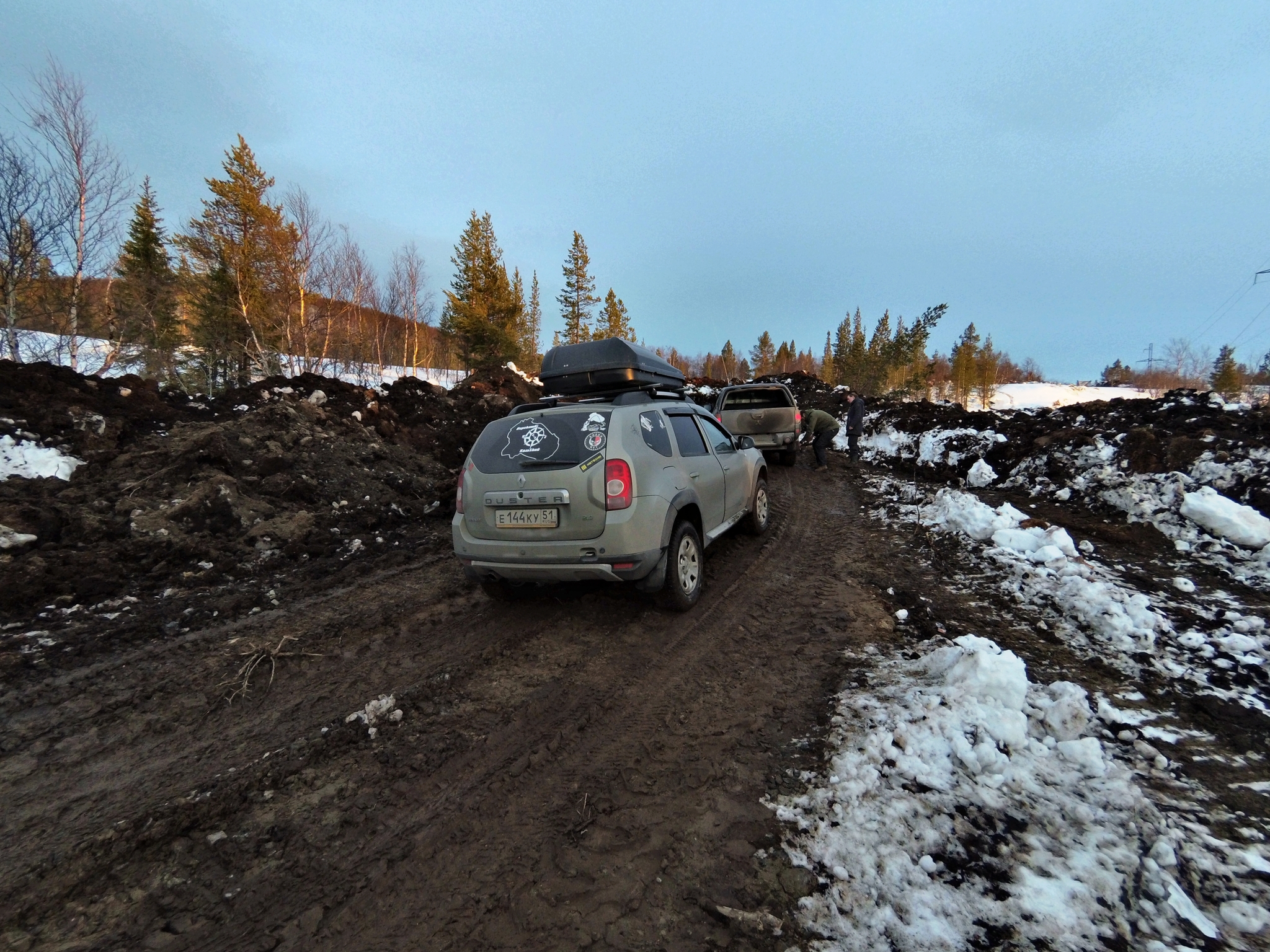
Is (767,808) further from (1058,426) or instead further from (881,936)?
(1058,426)

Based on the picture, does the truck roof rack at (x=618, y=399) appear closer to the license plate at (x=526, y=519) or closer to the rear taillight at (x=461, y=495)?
the rear taillight at (x=461, y=495)

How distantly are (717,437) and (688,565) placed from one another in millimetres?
2106

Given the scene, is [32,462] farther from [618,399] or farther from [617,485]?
[617,485]

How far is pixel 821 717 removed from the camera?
9.95 ft

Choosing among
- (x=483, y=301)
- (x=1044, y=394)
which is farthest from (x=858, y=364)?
(x=1044, y=394)

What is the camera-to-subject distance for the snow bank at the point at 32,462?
6.79m

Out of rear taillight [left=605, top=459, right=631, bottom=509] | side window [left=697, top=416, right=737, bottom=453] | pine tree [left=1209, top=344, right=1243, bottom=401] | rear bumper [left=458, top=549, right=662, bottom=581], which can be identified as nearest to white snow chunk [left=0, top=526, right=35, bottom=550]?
rear bumper [left=458, top=549, right=662, bottom=581]

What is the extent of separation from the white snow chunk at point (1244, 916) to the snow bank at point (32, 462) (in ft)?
36.9

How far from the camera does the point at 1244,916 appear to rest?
5.68ft

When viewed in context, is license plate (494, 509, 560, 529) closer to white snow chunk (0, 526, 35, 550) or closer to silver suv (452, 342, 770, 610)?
silver suv (452, 342, 770, 610)

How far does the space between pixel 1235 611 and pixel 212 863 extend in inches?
263

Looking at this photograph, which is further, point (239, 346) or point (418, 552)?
point (239, 346)

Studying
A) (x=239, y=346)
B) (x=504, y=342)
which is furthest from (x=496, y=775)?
(x=504, y=342)

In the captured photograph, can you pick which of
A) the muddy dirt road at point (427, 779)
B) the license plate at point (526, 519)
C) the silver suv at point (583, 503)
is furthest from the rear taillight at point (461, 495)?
the muddy dirt road at point (427, 779)
